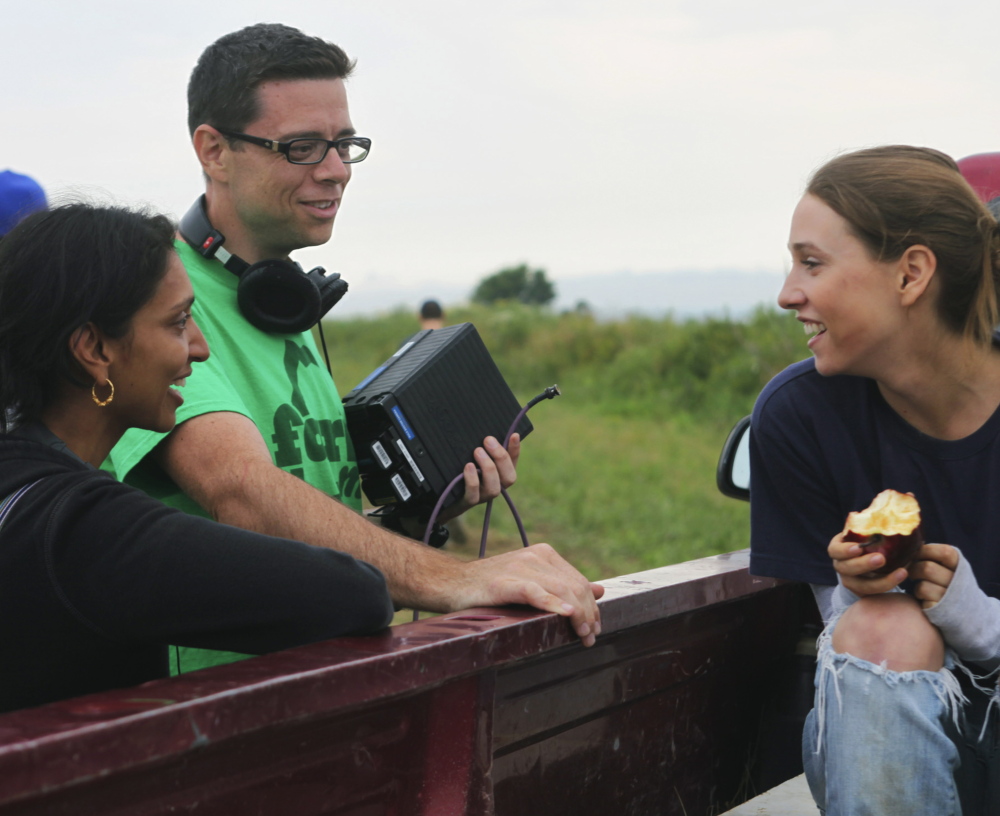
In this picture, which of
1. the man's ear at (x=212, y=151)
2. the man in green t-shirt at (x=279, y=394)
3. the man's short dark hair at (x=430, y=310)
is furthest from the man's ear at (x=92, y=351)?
the man's short dark hair at (x=430, y=310)

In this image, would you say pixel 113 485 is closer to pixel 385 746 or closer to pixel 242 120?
pixel 385 746

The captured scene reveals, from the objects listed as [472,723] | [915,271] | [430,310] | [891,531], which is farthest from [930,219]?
[430,310]

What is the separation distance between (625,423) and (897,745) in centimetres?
1490

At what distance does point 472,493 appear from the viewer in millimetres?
2266

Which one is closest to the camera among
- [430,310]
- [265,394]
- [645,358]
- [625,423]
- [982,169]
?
[265,394]

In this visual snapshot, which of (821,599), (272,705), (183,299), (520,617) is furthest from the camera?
(821,599)

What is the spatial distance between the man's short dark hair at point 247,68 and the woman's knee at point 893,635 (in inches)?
64.0

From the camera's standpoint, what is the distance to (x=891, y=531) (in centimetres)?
177

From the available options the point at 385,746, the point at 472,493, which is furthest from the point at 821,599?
the point at 385,746

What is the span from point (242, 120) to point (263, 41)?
197mm

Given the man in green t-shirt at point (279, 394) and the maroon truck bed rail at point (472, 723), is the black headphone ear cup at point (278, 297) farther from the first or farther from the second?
the maroon truck bed rail at point (472, 723)

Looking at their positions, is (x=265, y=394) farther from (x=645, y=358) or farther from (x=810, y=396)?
(x=645, y=358)

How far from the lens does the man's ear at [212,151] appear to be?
247 centimetres

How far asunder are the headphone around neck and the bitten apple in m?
1.19
